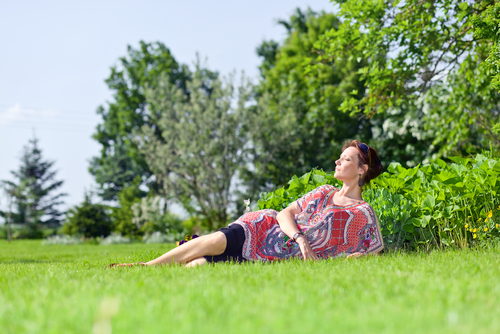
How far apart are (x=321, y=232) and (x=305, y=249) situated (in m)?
0.37

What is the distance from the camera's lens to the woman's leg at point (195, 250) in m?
4.27

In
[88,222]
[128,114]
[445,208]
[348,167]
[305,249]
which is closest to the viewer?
[305,249]

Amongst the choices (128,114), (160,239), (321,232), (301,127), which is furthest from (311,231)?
(128,114)

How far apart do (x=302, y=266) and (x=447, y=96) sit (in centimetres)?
914

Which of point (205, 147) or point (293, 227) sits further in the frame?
point (205, 147)

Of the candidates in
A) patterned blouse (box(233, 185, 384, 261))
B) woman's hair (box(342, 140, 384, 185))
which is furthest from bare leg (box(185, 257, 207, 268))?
woman's hair (box(342, 140, 384, 185))

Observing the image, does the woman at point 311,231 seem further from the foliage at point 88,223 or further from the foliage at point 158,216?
the foliage at point 88,223

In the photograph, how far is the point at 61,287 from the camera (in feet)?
9.24

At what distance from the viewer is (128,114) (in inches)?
1149

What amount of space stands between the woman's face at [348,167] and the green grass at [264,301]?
1.30 meters

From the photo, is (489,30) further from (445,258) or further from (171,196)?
(171,196)

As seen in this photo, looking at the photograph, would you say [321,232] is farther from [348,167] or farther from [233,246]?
[233,246]

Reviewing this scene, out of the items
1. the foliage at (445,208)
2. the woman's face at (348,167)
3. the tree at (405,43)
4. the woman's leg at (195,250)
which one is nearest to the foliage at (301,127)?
the tree at (405,43)

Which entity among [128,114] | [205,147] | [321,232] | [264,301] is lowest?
[264,301]
